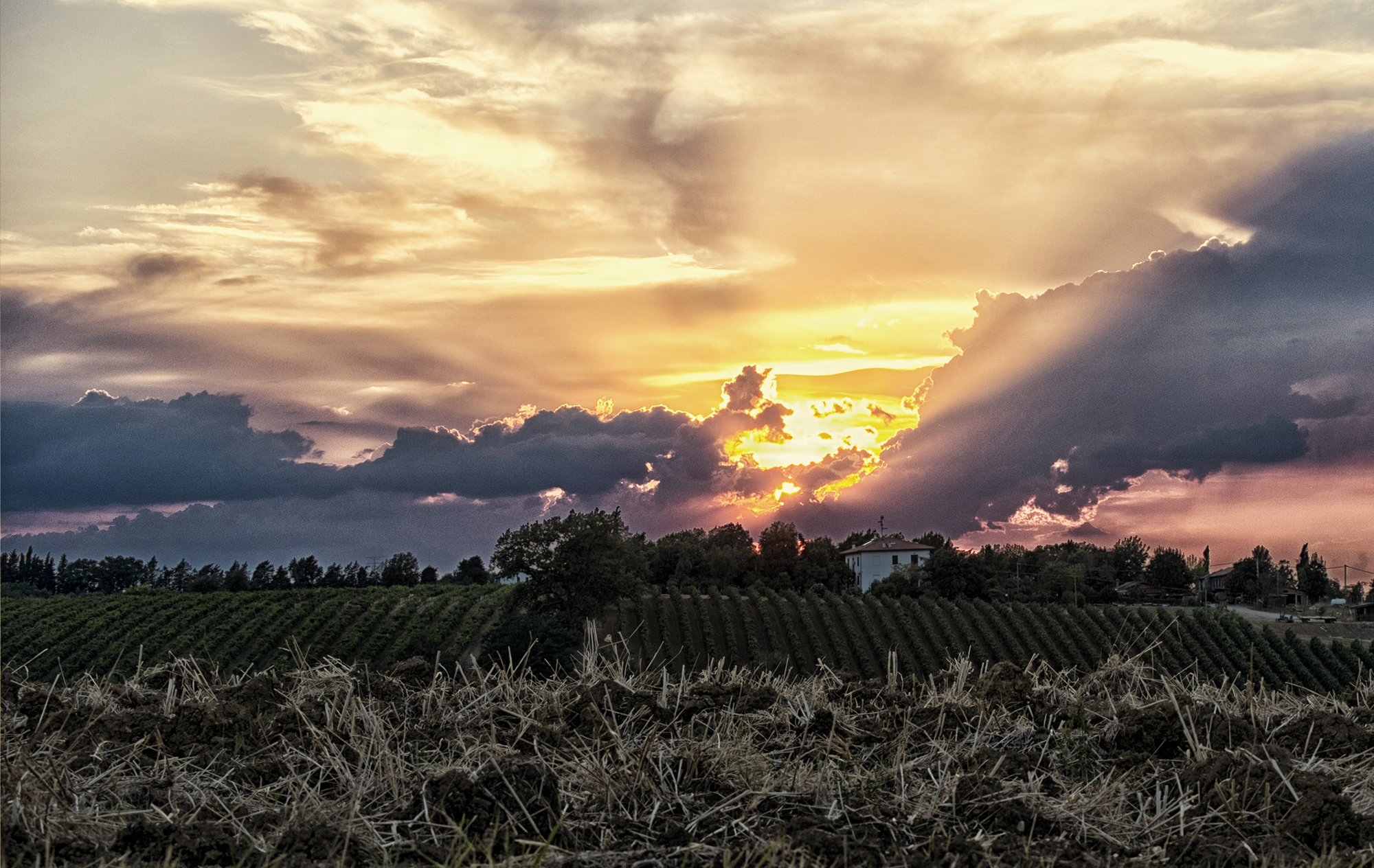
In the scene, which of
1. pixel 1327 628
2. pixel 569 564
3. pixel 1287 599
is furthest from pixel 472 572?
pixel 1287 599

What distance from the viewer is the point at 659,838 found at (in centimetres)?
314

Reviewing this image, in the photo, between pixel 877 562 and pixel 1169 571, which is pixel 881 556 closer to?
pixel 877 562

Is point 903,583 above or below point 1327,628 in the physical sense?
above

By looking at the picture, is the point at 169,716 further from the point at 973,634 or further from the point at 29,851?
the point at 973,634

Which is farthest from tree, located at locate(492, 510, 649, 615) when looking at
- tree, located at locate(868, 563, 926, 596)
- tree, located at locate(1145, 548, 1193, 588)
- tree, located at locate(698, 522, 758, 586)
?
tree, located at locate(1145, 548, 1193, 588)

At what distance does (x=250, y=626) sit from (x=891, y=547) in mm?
84392

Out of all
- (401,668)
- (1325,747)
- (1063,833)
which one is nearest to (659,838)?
(1063,833)

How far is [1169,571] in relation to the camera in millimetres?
124500

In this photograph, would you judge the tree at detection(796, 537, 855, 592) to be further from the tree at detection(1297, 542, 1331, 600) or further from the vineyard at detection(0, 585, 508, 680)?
the tree at detection(1297, 542, 1331, 600)

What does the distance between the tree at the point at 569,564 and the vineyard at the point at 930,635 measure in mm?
2769

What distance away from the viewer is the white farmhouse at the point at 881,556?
409 ft

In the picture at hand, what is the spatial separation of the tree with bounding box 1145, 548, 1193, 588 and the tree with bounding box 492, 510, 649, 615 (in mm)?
89554

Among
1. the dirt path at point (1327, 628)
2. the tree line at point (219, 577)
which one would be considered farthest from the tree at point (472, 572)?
the dirt path at point (1327, 628)

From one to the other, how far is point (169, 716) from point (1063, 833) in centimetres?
401
